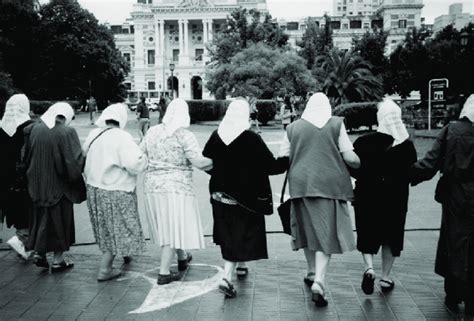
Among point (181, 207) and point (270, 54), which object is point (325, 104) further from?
point (270, 54)

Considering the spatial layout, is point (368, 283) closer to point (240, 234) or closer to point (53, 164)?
point (240, 234)

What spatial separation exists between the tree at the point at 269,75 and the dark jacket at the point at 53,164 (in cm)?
3035

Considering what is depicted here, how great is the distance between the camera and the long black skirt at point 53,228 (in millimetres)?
6312

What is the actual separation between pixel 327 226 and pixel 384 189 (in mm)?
684

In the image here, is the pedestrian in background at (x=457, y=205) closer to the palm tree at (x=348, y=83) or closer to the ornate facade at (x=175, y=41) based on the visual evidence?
the palm tree at (x=348, y=83)

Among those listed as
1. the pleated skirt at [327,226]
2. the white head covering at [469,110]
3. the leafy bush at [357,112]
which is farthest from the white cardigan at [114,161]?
the leafy bush at [357,112]

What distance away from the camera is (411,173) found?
17.7 ft

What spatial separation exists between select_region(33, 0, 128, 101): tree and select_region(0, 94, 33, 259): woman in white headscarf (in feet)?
151

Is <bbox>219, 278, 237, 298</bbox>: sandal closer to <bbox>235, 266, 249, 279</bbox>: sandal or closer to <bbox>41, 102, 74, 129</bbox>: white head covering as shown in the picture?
<bbox>235, 266, 249, 279</bbox>: sandal

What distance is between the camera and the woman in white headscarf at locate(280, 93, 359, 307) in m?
5.32

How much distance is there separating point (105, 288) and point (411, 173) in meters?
3.19

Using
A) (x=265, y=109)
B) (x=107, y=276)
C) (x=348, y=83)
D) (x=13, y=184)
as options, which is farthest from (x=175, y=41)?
(x=107, y=276)

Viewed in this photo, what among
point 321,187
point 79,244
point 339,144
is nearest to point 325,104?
point 339,144

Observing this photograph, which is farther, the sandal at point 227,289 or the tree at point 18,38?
the tree at point 18,38
